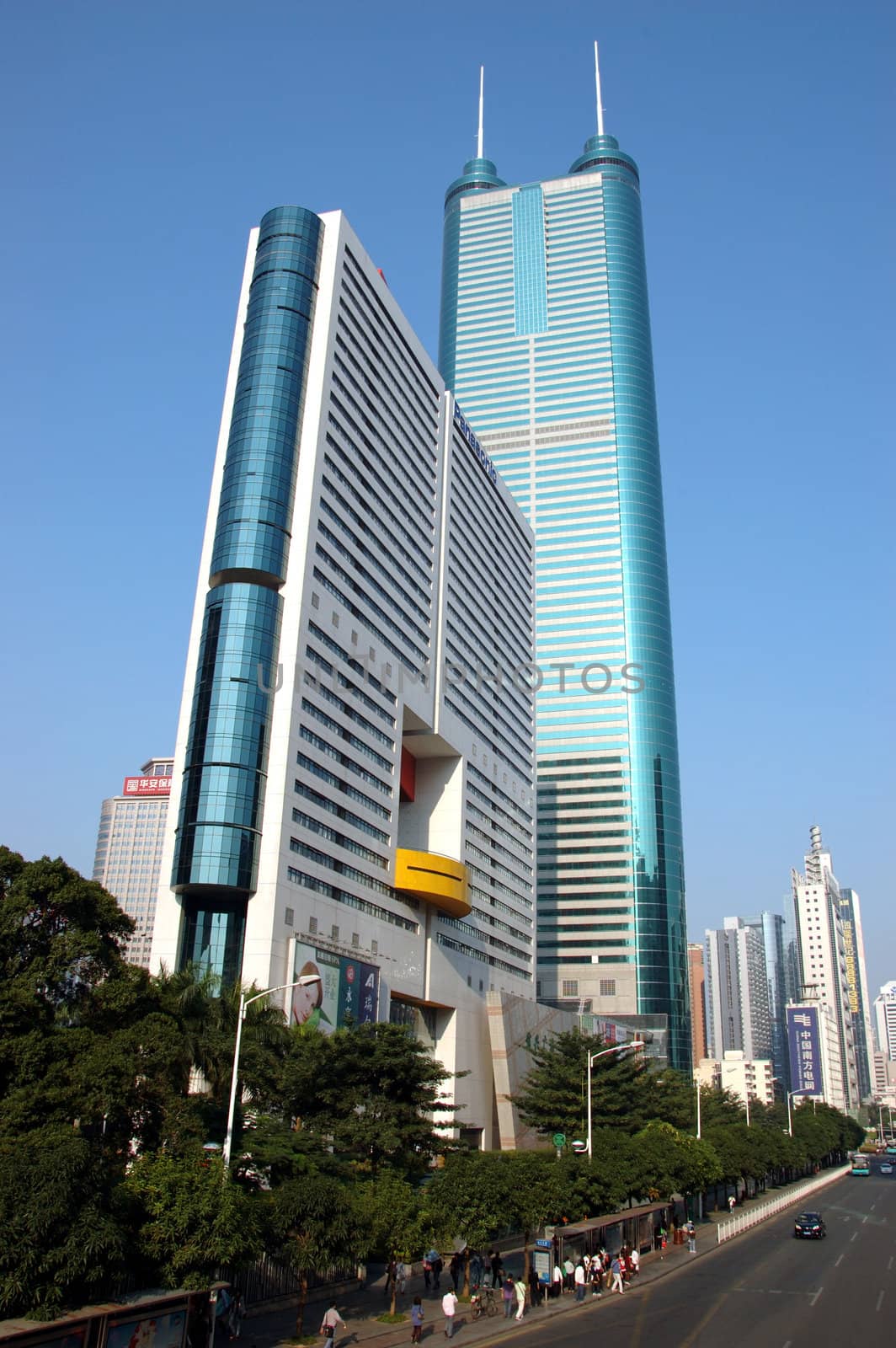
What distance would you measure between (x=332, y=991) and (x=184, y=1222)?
1975 inches

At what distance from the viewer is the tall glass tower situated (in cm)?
17275

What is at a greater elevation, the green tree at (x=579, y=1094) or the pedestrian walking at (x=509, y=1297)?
the green tree at (x=579, y=1094)

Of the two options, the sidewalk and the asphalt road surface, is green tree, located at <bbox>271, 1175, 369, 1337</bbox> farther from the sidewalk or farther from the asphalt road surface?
the asphalt road surface

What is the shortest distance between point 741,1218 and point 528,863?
65656 millimetres

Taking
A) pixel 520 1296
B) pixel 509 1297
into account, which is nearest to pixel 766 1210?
pixel 509 1297

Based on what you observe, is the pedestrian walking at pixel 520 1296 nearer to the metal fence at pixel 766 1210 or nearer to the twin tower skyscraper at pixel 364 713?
the metal fence at pixel 766 1210

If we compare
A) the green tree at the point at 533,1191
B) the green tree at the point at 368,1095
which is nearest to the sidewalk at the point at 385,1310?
the green tree at the point at 533,1191

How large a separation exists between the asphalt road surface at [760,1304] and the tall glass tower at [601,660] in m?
110

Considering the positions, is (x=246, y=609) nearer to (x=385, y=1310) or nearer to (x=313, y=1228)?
(x=385, y=1310)

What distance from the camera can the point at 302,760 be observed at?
78.8 m

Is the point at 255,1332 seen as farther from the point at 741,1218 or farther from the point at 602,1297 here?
the point at 741,1218

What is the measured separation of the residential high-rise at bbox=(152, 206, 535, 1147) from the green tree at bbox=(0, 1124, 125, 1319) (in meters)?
36.4

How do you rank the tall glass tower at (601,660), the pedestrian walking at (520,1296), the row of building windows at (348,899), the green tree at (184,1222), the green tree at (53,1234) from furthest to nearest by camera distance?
the tall glass tower at (601,660)
the row of building windows at (348,899)
the pedestrian walking at (520,1296)
the green tree at (184,1222)
the green tree at (53,1234)

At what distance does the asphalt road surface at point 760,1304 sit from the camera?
3274 cm
